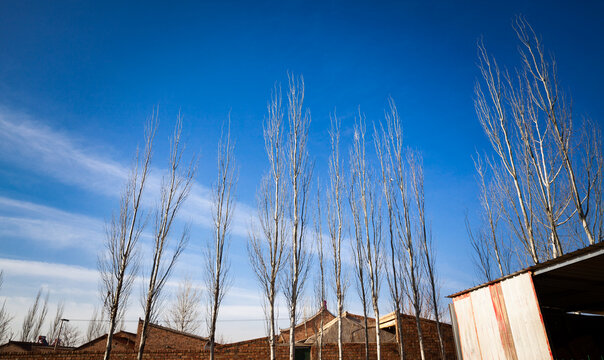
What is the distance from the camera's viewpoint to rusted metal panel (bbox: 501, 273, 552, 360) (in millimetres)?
5916

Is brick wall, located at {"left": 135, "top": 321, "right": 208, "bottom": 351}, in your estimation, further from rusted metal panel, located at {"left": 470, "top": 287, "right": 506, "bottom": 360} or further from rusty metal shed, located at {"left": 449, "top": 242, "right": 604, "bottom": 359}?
rusted metal panel, located at {"left": 470, "top": 287, "right": 506, "bottom": 360}

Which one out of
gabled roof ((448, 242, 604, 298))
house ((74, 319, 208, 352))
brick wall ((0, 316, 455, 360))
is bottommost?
brick wall ((0, 316, 455, 360))

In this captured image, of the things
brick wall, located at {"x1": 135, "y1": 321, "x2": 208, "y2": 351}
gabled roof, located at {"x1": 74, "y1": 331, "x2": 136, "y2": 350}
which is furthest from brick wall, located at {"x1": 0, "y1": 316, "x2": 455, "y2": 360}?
gabled roof, located at {"x1": 74, "y1": 331, "x2": 136, "y2": 350}

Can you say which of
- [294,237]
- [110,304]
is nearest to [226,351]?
[110,304]

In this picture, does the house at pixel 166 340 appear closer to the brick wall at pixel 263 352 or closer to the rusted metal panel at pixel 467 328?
the brick wall at pixel 263 352

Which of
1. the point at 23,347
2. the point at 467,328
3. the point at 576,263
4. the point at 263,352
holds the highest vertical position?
the point at 576,263

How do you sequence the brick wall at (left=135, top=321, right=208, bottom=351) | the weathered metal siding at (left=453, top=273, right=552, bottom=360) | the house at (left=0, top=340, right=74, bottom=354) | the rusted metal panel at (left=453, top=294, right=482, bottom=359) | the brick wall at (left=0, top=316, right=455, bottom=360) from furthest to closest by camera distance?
the house at (left=0, top=340, right=74, bottom=354)
the brick wall at (left=135, top=321, right=208, bottom=351)
the brick wall at (left=0, top=316, right=455, bottom=360)
the rusted metal panel at (left=453, top=294, right=482, bottom=359)
the weathered metal siding at (left=453, top=273, right=552, bottom=360)

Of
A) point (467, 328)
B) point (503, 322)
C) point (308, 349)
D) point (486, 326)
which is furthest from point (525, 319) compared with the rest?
point (308, 349)

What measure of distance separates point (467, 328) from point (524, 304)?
2060mm

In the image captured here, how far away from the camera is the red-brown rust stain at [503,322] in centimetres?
654

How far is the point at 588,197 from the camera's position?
26.1ft

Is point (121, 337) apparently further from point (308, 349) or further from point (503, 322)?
point (503, 322)

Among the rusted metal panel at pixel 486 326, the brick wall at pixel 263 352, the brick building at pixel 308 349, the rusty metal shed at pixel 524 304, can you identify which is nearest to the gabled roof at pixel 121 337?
the brick building at pixel 308 349

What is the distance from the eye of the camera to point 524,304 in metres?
6.23
